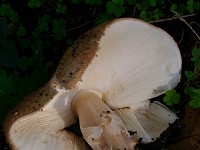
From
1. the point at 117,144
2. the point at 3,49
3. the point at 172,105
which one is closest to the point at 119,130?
the point at 117,144

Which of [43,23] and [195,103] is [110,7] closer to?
[43,23]

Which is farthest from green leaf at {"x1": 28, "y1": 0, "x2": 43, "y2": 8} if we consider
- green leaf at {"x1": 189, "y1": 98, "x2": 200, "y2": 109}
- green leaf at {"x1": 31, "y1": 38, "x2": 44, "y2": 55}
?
green leaf at {"x1": 189, "y1": 98, "x2": 200, "y2": 109}

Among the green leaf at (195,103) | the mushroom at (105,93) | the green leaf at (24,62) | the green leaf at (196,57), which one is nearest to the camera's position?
the mushroom at (105,93)

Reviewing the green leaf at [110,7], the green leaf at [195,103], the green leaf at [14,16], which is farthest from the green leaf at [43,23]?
the green leaf at [195,103]

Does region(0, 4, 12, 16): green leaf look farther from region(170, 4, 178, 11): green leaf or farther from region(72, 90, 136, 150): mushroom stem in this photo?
region(170, 4, 178, 11): green leaf

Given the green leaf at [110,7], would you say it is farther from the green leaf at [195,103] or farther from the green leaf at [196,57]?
the green leaf at [195,103]

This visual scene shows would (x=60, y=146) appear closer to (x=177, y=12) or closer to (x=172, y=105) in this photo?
(x=172, y=105)

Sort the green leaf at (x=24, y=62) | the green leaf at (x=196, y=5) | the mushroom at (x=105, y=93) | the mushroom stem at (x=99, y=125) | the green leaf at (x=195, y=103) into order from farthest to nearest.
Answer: the green leaf at (x=24, y=62) < the green leaf at (x=196, y=5) < the green leaf at (x=195, y=103) < the mushroom stem at (x=99, y=125) < the mushroom at (x=105, y=93)
